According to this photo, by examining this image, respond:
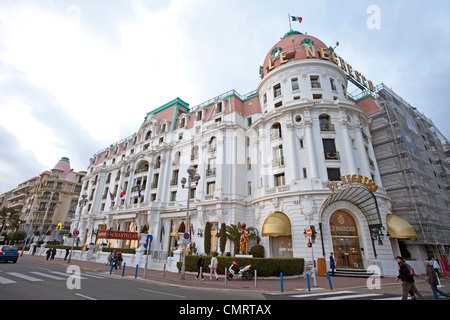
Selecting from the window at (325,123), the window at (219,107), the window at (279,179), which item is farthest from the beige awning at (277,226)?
the window at (219,107)

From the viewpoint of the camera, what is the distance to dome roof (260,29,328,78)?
1213 inches

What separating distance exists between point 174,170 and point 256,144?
49.2 ft

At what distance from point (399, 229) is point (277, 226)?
1187 centimetres

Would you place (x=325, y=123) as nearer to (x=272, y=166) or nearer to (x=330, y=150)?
(x=330, y=150)

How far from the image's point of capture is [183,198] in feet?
109

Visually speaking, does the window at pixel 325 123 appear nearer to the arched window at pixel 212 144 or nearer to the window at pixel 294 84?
the window at pixel 294 84

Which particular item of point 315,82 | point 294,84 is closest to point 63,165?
point 294,84

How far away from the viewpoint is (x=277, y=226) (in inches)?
877

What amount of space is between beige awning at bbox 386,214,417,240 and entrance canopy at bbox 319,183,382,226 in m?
2.78

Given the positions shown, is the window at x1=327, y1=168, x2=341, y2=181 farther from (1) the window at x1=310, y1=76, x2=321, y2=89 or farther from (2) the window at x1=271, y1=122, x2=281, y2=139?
(1) the window at x1=310, y1=76, x2=321, y2=89

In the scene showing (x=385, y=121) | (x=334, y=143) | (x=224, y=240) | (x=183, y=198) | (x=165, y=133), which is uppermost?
(x=165, y=133)

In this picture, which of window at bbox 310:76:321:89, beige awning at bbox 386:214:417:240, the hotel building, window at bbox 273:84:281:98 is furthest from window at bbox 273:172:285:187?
window at bbox 310:76:321:89
